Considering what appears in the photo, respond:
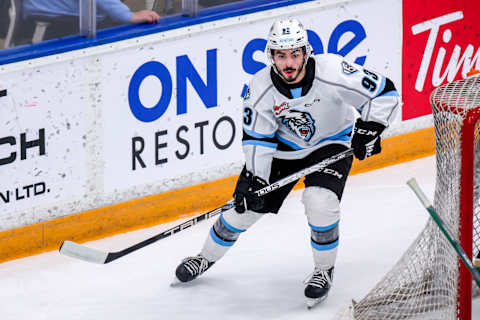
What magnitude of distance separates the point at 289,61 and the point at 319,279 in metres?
0.88

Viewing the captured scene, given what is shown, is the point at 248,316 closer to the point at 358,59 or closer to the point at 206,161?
the point at 206,161

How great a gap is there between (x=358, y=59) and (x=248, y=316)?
1.93 metres

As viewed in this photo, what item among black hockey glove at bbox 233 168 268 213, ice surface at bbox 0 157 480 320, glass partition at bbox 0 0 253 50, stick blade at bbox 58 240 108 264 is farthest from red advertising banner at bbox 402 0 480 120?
stick blade at bbox 58 240 108 264

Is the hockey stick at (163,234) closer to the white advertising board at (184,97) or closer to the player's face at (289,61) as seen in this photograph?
the player's face at (289,61)

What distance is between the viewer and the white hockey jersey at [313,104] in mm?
4391

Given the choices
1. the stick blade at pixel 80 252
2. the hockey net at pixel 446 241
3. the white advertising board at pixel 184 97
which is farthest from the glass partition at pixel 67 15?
the hockey net at pixel 446 241

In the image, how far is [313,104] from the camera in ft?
14.5

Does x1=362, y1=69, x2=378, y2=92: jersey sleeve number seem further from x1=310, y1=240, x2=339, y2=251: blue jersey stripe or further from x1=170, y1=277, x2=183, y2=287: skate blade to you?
x1=170, y1=277, x2=183, y2=287: skate blade

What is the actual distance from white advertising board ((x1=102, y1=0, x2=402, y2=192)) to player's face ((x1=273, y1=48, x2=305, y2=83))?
1163mm

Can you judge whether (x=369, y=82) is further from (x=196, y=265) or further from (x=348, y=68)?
(x=196, y=265)

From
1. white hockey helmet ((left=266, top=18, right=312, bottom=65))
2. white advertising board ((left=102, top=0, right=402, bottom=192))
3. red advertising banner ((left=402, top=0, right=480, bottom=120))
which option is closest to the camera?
white hockey helmet ((left=266, top=18, right=312, bottom=65))

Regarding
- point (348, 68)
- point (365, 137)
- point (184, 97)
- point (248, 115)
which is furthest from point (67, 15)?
point (365, 137)

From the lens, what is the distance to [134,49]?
531 centimetres

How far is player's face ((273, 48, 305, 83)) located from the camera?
4.29 metres
